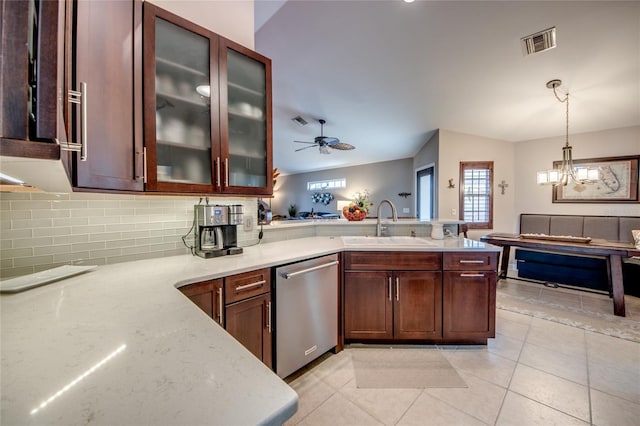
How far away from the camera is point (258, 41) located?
10.3 ft

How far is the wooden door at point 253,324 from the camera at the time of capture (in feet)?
4.73

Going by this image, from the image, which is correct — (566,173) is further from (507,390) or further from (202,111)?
(202,111)

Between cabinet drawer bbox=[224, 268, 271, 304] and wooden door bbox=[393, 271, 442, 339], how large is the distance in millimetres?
1119

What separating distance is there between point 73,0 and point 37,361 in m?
1.44

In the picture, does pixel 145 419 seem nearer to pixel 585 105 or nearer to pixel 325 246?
pixel 325 246

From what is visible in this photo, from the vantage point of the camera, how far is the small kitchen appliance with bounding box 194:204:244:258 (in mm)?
1729

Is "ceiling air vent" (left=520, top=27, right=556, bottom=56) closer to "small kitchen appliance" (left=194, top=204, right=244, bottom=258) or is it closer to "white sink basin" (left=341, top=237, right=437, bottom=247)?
"white sink basin" (left=341, top=237, right=437, bottom=247)

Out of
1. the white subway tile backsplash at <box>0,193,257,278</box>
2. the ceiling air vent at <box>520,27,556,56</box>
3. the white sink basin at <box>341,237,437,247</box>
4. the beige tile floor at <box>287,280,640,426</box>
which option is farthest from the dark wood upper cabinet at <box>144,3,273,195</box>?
the ceiling air vent at <box>520,27,556,56</box>

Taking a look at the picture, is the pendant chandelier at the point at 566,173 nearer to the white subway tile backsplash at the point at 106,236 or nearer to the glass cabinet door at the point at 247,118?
the glass cabinet door at the point at 247,118

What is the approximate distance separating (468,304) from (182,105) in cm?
263

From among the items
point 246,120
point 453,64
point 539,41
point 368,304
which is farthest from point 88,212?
point 539,41

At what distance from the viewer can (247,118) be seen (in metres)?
1.87

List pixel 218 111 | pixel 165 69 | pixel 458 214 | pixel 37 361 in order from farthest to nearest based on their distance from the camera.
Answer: pixel 458 214 < pixel 218 111 < pixel 165 69 < pixel 37 361

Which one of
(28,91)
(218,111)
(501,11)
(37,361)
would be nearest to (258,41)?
(218,111)
